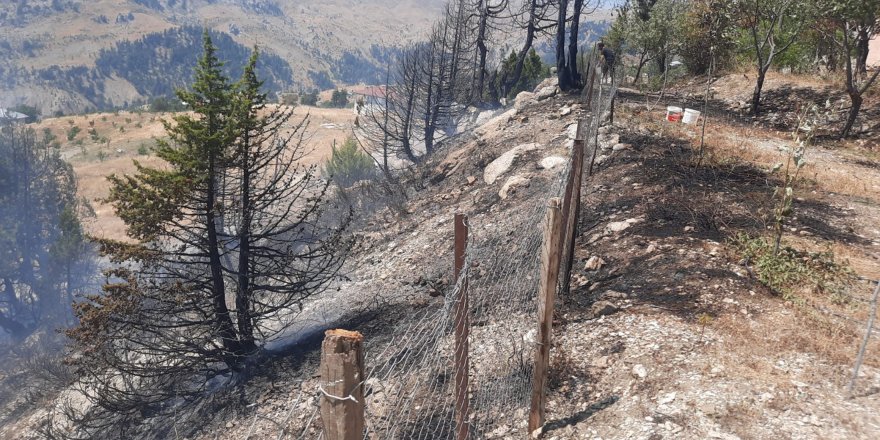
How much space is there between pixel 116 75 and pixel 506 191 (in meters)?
150

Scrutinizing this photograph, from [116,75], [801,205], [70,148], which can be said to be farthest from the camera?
[116,75]

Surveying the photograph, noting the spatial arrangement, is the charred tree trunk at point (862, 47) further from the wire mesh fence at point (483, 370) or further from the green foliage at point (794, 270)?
the wire mesh fence at point (483, 370)

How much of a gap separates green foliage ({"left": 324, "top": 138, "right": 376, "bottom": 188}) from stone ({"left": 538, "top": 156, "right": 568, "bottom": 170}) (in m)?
15.9

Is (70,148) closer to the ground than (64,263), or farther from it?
farther from it

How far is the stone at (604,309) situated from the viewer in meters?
5.13

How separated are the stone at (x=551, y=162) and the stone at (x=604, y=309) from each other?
19.0 feet

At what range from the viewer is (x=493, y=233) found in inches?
359

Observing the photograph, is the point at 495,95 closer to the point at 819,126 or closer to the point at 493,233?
the point at 819,126

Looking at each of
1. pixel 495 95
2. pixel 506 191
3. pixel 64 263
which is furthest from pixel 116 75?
pixel 506 191

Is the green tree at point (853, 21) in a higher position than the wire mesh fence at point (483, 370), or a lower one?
higher

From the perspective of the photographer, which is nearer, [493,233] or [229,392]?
[229,392]

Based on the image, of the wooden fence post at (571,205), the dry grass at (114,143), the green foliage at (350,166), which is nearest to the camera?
the wooden fence post at (571,205)

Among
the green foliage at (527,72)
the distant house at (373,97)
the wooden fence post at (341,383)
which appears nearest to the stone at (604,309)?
the wooden fence post at (341,383)

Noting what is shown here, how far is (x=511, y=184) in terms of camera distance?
1081cm
